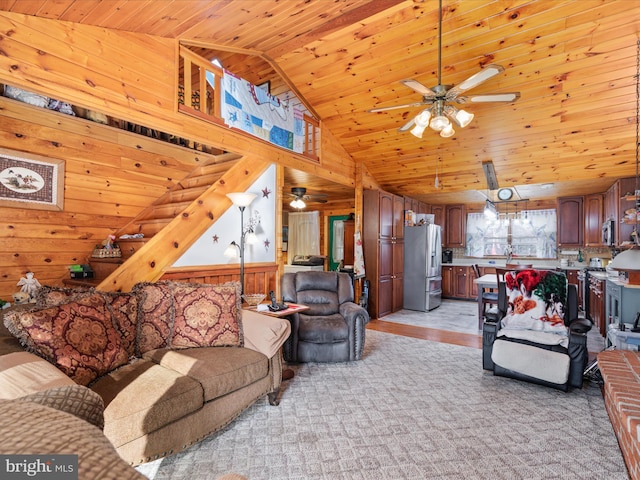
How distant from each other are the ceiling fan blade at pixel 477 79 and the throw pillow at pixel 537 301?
6.62 ft

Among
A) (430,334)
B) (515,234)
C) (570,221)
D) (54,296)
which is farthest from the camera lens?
(515,234)

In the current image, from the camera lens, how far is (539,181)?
534 centimetres

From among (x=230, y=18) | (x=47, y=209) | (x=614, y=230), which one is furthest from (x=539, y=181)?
(x=47, y=209)

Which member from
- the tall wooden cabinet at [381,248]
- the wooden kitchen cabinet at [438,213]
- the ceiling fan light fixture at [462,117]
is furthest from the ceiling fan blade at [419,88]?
the wooden kitchen cabinet at [438,213]

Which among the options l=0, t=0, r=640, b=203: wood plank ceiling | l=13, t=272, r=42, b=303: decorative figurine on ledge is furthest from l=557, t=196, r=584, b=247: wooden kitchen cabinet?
l=13, t=272, r=42, b=303: decorative figurine on ledge

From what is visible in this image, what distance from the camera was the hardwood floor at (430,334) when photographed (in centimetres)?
438

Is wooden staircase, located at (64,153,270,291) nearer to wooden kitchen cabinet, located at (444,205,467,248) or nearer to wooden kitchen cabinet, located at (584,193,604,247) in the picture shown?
wooden kitchen cabinet, located at (444,205,467,248)

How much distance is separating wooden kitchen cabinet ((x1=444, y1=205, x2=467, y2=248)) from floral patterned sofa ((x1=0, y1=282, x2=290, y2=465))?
6.59m

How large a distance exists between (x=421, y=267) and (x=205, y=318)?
482 centimetres

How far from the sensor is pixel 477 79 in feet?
7.67

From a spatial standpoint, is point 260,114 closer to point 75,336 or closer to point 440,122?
point 440,122

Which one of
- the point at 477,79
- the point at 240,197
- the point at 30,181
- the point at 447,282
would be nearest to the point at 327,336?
the point at 240,197

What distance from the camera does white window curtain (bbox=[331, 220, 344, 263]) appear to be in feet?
25.3

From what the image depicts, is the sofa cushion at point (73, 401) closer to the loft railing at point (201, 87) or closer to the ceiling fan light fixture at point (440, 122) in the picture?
the ceiling fan light fixture at point (440, 122)
